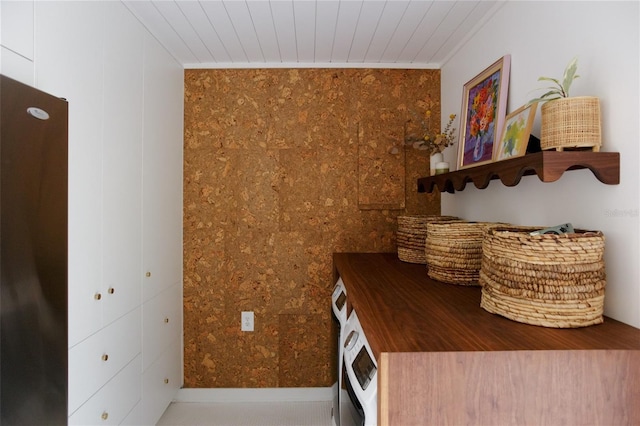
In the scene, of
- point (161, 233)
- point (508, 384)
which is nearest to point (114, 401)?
point (161, 233)

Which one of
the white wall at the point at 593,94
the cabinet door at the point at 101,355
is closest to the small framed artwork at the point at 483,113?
the white wall at the point at 593,94

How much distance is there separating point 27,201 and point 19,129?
20 centimetres

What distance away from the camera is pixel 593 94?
1061 mm

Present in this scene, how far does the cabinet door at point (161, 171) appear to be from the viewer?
186 cm

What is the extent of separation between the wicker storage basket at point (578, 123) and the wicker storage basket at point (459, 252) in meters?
0.46

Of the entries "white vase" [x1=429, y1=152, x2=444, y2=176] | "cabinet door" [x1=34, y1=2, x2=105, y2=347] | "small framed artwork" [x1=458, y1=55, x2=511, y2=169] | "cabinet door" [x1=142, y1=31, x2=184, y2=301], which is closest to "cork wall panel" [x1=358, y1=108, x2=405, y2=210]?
"white vase" [x1=429, y1=152, x2=444, y2=176]

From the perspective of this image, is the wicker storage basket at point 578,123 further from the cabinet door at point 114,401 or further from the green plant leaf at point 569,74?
the cabinet door at point 114,401

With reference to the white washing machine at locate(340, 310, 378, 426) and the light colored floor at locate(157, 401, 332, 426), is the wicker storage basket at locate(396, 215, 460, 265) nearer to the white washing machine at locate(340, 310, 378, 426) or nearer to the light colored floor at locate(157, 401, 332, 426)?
the white washing machine at locate(340, 310, 378, 426)

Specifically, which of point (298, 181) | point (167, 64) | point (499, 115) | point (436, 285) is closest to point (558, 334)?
point (436, 285)

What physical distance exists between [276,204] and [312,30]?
1076 millimetres

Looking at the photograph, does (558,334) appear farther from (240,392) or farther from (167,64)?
(167,64)

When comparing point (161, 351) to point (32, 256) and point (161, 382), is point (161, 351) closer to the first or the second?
point (161, 382)

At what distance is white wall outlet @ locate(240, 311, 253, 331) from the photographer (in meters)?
2.33

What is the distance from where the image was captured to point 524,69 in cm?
142
